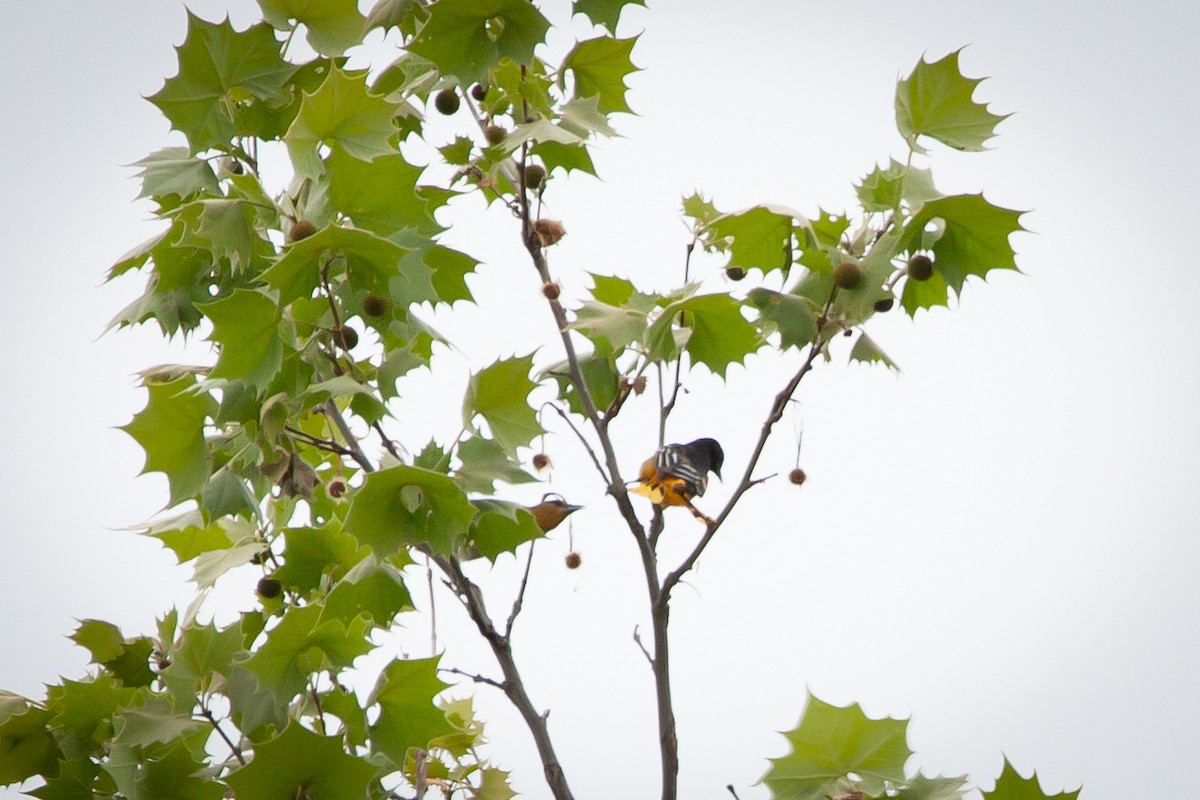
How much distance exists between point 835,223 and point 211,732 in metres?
0.90

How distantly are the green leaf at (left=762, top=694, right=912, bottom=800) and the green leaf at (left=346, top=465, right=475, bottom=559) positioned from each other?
39 centimetres

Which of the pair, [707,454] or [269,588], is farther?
[707,454]

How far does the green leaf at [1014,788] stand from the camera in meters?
1.06

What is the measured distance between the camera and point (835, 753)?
1173 millimetres

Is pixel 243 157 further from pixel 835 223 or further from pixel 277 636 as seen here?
pixel 835 223

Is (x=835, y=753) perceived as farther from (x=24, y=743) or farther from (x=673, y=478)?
(x=24, y=743)

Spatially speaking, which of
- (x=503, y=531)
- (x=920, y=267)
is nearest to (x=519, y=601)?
(x=503, y=531)

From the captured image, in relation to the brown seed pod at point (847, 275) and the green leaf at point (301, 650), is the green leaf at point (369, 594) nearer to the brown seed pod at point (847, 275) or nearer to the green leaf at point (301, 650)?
the green leaf at point (301, 650)

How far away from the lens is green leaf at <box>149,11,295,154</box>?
1.28m

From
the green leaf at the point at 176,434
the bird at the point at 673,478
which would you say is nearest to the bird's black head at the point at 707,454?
the bird at the point at 673,478

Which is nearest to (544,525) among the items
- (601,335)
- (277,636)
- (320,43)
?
(601,335)

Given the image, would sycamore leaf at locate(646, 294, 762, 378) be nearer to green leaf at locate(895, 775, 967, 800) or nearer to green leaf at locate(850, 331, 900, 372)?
green leaf at locate(850, 331, 900, 372)

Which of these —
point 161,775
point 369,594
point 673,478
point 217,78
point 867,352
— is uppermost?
point 217,78

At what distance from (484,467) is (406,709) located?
28 centimetres
